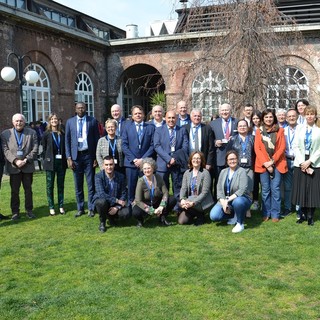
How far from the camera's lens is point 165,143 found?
7562 millimetres

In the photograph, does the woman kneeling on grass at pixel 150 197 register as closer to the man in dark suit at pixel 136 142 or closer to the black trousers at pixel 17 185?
the man in dark suit at pixel 136 142

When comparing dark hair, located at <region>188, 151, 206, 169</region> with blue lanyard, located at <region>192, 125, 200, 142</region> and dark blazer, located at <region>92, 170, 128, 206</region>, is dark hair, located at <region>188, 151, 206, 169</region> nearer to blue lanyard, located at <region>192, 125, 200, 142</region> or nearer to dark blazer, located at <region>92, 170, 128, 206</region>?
blue lanyard, located at <region>192, 125, 200, 142</region>

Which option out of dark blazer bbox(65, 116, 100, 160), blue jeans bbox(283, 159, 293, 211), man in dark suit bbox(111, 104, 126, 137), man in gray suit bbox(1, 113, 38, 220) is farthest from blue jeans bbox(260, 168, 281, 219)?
man in gray suit bbox(1, 113, 38, 220)

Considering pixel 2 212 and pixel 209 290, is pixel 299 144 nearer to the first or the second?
pixel 209 290

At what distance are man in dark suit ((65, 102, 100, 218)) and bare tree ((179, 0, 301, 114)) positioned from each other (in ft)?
17.0

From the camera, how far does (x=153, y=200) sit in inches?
283

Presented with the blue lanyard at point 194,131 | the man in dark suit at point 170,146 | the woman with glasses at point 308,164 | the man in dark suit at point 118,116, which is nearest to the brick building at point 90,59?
the man in dark suit at point 118,116

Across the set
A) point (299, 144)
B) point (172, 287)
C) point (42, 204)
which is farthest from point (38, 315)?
point (42, 204)

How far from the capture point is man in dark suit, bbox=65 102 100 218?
311 inches

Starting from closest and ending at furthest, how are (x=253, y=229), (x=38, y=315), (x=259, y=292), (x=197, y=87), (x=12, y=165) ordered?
(x=38, y=315) → (x=259, y=292) → (x=253, y=229) → (x=12, y=165) → (x=197, y=87)

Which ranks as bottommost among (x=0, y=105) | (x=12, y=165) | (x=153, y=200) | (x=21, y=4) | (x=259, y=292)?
(x=259, y=292)

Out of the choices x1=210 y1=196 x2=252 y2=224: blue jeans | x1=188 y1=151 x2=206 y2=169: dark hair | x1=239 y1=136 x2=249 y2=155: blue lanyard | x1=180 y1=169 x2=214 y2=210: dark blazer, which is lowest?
x1=210 y1=196 x2=252 y2=224: blue jeans

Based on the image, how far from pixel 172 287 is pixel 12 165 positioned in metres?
4.43

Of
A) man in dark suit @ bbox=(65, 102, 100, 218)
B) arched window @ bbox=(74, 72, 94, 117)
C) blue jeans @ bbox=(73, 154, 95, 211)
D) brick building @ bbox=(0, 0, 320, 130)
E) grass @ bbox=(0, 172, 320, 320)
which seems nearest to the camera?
grass @ bbox=(0, 172, 320, 320)
